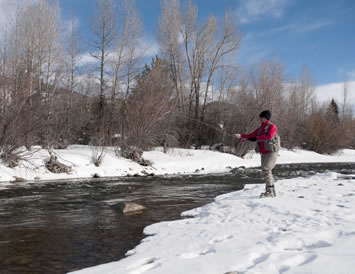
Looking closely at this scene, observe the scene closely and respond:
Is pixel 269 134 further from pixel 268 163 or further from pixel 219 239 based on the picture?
pixel 219 239

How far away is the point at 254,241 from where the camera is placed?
12.2 ft

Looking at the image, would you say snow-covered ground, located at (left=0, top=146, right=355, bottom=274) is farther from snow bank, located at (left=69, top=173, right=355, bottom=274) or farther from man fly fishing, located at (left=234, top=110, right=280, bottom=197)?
man fly fishing, located at (left=234, top=110, right=280, bottom=197)

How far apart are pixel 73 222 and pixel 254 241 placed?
3039 millimetres

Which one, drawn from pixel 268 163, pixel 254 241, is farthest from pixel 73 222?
pixel 268 163

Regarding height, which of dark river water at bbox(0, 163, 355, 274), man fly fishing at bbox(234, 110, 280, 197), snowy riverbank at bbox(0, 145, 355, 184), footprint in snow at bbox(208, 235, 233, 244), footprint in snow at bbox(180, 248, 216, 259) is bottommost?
dark river water at bbox(0, 163, 355, 274)

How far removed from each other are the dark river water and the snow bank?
37 cm

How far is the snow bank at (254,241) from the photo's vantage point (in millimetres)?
2854

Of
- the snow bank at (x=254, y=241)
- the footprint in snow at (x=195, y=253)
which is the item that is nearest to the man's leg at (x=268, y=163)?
the snow bank at (x=254, y=241)

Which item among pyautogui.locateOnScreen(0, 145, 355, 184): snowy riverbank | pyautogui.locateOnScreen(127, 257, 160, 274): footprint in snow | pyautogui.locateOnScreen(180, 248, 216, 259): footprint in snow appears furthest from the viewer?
pyautogui.locateOnScreen(0, 145, 355, 184): snowy riverbank

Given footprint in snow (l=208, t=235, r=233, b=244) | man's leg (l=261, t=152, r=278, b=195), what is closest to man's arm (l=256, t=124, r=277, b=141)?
man's leg (l=261, t=152, r=278, b=195)

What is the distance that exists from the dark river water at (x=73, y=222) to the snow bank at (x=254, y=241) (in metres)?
0.37

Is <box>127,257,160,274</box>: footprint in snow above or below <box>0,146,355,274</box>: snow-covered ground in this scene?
below

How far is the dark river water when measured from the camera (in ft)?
12.0

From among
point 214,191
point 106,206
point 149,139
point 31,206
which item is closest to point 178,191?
point 214,191
